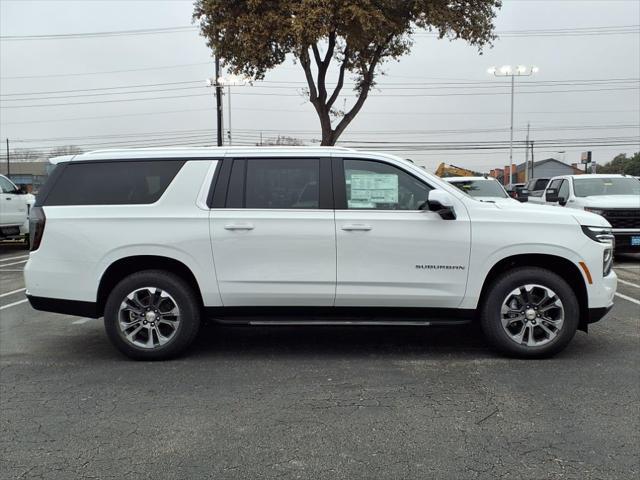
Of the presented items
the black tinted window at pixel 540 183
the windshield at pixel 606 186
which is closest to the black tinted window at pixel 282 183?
the windshield at pixel 606 186

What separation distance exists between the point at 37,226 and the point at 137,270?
942mm

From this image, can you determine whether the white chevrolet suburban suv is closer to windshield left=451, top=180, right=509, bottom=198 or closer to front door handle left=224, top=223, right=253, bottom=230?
front door handle left=224, top=223, right=253, bottom=230

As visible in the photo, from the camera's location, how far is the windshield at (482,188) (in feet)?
38.6

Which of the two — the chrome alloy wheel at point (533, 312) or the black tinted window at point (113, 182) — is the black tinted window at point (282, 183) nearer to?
the black tinted window at point (113, 182)

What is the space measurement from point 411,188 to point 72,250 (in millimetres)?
3044

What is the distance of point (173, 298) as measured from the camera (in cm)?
482

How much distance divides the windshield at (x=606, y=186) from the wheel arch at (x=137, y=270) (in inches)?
391

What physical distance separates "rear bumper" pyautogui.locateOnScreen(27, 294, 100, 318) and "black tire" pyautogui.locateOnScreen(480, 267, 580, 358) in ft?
11.4

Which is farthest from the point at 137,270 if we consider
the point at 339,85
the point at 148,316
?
the point at 339,85

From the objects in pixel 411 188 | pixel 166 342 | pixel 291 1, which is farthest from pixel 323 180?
pixel 291 1

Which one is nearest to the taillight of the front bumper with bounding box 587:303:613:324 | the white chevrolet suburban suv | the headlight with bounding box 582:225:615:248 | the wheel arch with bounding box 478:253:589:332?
the white chevrolet suburban suv

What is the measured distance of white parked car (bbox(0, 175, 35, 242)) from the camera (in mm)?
13453

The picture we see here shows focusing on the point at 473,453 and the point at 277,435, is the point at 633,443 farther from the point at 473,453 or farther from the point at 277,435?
the point at 277,435

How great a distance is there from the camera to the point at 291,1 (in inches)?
618
